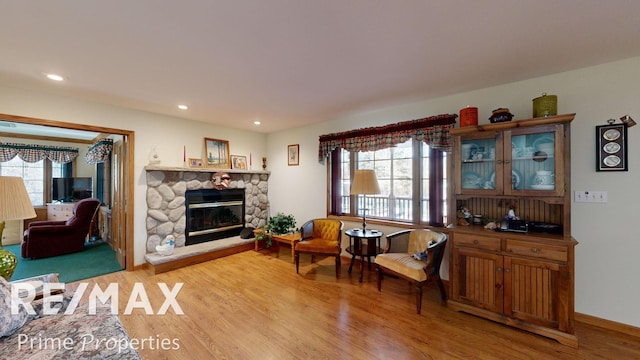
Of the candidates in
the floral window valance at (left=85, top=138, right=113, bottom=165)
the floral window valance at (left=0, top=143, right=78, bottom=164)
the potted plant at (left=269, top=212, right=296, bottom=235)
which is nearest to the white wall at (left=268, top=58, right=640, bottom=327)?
the potted plant at (left=269, top=212, right=296, bottom=235)

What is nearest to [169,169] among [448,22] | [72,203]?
[72,203]

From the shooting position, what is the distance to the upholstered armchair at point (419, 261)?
2.59 m

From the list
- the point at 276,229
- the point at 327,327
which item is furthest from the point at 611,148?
the point at 276,229

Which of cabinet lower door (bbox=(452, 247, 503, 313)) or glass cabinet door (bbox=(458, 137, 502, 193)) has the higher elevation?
glass cabinet door (bbox=(458, 137, 502, 193))

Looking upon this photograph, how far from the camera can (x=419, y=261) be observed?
2793mm

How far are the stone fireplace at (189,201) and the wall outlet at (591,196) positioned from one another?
4.69m

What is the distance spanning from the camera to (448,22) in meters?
1.67

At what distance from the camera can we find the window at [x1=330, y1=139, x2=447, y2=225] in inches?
127

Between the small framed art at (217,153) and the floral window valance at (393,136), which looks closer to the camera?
the floral window valance at (393,136)

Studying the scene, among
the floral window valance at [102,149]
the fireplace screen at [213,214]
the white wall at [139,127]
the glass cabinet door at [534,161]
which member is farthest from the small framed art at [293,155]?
the floral window valance at [102,149]

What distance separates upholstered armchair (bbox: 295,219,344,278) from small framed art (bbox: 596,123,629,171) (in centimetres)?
284

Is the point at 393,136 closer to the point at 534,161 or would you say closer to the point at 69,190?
the point at 534,161

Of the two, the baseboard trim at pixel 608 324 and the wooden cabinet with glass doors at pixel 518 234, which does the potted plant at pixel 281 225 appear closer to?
the wooden cabinet with glass doors at pixel 518 234

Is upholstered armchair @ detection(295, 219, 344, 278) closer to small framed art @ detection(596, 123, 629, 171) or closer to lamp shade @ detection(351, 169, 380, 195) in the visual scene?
lamp shade @ detection(351, 169, 380, 195)
